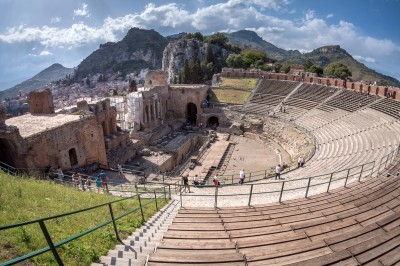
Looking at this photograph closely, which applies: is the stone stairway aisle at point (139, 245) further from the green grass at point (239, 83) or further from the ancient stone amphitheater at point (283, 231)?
the green grass at point (239, 83)

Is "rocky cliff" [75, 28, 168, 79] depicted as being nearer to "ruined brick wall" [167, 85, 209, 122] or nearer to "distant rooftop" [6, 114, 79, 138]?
"ruined brick wall" [167, 85, 209, 122]

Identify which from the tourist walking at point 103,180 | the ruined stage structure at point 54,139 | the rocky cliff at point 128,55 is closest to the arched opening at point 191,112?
the ruined stage structure at point 54,139

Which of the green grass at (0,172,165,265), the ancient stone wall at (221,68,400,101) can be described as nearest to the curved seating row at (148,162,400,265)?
the green grass at (0,172,165,265)

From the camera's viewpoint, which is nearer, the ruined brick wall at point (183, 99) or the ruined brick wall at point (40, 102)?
the ruined brick wall at point (40, 102)

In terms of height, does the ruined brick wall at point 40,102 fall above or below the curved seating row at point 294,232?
above

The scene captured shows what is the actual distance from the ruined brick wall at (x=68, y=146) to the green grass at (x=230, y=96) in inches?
1075

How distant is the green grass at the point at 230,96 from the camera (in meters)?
47.2

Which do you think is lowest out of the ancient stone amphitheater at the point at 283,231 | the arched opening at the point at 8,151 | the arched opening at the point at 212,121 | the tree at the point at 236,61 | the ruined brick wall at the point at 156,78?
the arched opening at the point at 212,121

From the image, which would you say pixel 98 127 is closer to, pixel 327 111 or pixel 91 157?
pixel 91 157

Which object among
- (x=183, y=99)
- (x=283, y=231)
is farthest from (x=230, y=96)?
(x=283, y=231)

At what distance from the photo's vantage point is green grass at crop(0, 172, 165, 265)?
5.49m

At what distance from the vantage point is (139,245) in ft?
21.7

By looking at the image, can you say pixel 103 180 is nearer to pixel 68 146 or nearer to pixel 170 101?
pixel 68 146

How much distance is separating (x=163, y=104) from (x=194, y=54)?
3768 cm
